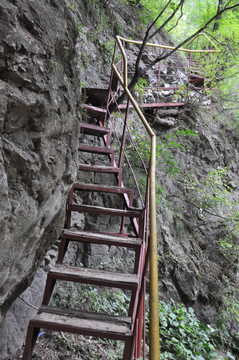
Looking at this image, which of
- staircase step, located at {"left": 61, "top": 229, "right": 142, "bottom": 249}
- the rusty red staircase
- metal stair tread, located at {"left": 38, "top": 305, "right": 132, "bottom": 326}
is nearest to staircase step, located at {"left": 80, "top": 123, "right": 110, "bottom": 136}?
the rusty red staircase

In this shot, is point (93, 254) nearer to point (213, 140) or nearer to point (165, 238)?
point (165, 238)

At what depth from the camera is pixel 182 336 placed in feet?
11.5

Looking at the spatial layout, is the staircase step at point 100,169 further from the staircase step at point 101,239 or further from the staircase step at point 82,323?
the staircase step at point 82,323

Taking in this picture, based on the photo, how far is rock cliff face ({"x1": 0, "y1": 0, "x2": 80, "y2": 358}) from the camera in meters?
1.45

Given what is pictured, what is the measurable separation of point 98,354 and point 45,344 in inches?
20.6

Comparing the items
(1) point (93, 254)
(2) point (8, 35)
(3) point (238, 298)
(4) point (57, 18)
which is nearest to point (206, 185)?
(3) point (238, 298)

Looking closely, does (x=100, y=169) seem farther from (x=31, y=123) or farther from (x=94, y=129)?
(x=31, y=123)

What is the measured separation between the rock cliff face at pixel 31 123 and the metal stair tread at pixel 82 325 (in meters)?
0.31

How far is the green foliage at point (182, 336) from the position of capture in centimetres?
322

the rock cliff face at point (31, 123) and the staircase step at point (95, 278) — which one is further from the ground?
the rock cliff face at point (31, 123)

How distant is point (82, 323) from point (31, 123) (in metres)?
1.38

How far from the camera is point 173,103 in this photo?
23.0ft

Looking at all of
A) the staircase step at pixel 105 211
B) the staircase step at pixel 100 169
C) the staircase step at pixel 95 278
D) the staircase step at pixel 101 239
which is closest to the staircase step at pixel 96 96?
the staircase step at pixel 100 169

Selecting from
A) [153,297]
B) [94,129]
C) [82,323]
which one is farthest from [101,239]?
[94,129]
